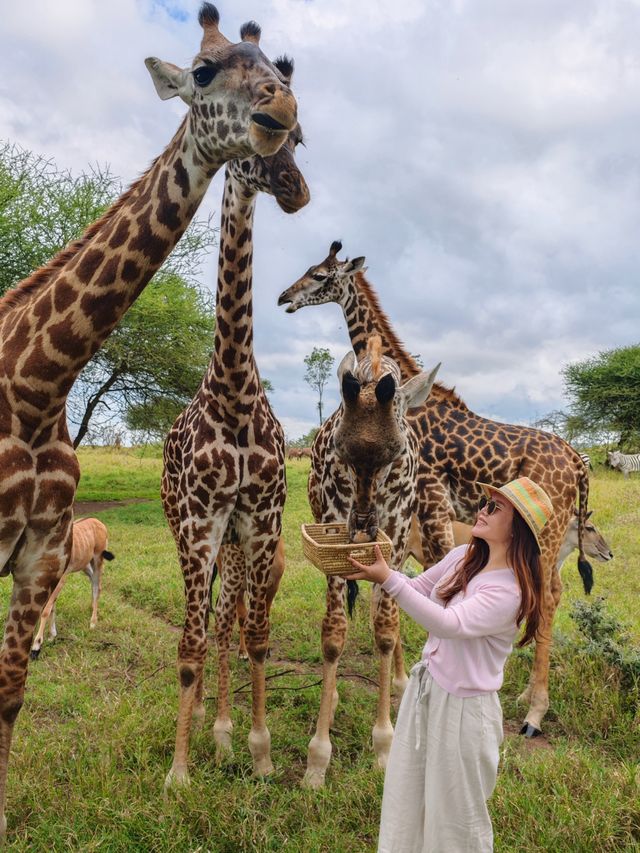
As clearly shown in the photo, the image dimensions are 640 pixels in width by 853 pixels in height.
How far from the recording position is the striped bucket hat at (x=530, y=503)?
2748 mm

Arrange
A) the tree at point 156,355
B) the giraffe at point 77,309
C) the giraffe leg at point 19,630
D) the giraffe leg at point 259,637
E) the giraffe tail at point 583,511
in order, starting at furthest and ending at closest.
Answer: the tree at point 156,355, the giraffe tail at point 583,511, the giraffe leg at point 259,637, the giraffe leg at point 19,630, the giraffe at point 77,309

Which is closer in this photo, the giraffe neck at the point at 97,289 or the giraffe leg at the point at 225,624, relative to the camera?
the giraffe neck at the point at 97,289

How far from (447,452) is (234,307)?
2.89 m

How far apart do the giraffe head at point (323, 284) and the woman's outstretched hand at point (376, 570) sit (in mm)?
3593

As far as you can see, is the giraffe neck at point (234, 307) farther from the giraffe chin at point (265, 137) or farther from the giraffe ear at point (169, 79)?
the giraffe chin at point (265, 137)

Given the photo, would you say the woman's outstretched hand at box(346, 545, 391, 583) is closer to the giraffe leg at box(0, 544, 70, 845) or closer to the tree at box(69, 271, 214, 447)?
the giraffe leg at box(0, 544, 70, 845)

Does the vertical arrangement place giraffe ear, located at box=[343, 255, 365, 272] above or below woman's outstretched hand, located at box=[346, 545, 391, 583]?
above

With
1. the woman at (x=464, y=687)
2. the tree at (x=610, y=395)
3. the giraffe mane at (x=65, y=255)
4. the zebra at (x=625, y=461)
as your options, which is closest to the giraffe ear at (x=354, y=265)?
the giraffe mane at (x=65, y=255)

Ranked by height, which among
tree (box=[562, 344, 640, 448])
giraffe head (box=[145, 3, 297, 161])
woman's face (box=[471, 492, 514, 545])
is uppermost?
tree (box=[562, 344, 640, 448])

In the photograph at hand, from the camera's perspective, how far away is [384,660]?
4.50 meters

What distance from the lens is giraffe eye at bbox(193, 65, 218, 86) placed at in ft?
9.82

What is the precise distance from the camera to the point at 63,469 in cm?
334

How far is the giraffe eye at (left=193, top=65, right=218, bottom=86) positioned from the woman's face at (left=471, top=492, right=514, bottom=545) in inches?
96.3

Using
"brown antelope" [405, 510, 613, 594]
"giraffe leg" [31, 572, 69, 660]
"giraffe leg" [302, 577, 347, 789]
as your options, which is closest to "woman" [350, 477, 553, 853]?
"giraffe leg" [302, 577, 347, 789]
